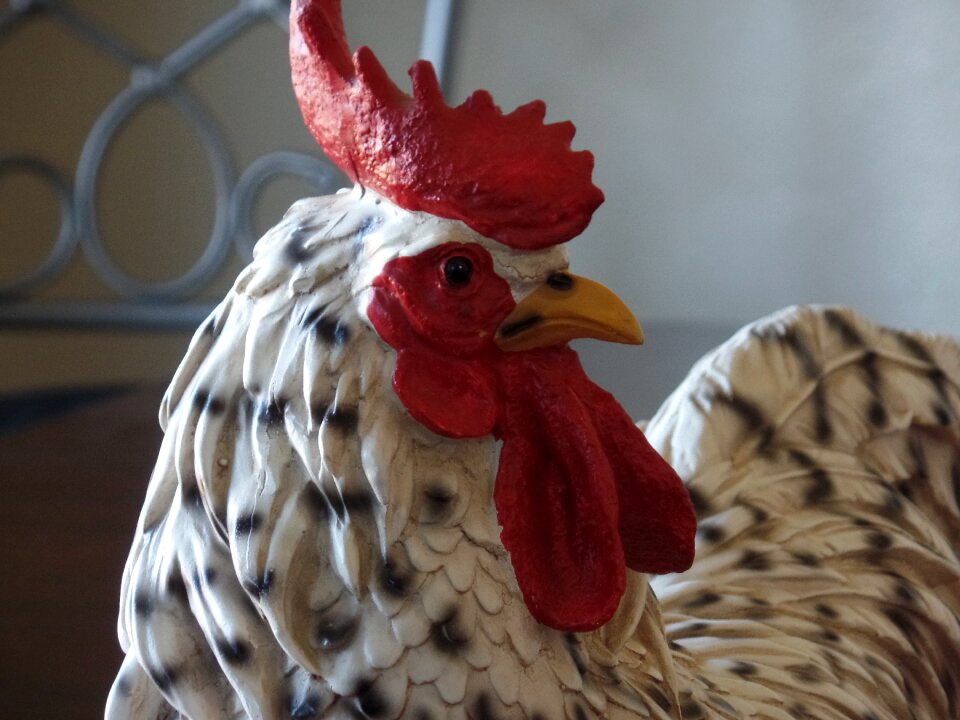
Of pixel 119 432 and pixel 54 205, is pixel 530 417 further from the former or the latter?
pixel 54 205

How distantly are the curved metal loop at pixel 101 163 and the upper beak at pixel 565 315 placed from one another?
7.53 ft

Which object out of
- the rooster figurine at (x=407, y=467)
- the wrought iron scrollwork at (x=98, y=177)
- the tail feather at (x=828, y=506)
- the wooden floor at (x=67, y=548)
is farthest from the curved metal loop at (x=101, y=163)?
the rooster figurine at (x=407, y=467)

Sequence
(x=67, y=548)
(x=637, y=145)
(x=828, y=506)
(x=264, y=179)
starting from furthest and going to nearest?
(x=264, y=179)
(x=637, y=145)
(x=67, y=548)
(x=828, y=506)

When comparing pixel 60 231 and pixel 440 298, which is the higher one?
pixel 440 298

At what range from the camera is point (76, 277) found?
2.92 metres

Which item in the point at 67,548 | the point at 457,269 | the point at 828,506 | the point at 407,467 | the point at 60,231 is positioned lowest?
the point at 67,548

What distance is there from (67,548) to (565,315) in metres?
1.35

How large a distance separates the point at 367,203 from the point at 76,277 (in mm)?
2484

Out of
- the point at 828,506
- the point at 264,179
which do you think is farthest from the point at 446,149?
Result: the point at 264,179

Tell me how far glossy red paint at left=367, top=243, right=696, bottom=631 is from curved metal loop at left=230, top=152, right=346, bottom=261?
2.15 m

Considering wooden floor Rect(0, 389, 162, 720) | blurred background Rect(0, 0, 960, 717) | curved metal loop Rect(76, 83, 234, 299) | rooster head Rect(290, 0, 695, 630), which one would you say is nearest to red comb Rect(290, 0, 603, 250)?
rooster head Rect(290, 0, 695, 630)

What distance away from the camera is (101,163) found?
2.82 m

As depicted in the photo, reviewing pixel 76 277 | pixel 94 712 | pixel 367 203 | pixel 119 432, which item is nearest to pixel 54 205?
pixel 76 277

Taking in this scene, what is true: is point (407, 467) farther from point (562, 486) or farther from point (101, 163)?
point (101, 163)
